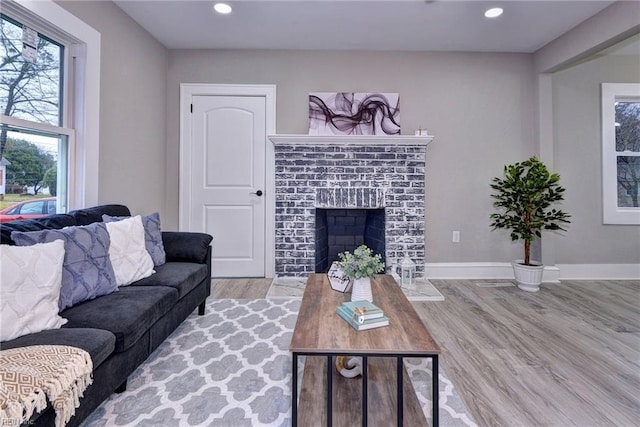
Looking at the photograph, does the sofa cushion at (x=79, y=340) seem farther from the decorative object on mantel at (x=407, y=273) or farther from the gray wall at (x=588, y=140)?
the gray wall at (x=588, y=140)

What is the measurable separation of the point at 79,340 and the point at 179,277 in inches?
33.8

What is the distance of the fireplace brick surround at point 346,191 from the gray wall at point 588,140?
1716 millimetres

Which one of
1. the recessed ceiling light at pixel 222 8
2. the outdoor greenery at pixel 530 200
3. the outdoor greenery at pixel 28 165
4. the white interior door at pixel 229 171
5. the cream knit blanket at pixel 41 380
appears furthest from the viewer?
the white interior door at pixel 229 171

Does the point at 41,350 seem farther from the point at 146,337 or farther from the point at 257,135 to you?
the point at 257,135

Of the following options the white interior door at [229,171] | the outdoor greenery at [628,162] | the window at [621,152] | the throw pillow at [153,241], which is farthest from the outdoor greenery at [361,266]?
the outdoor greenery at [628,162]

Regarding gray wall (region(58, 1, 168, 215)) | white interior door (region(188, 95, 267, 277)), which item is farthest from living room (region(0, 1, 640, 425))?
white interior door (region(188, 95, 267, 277))

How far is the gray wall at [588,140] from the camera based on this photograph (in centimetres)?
362

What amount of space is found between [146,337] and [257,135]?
2480mm

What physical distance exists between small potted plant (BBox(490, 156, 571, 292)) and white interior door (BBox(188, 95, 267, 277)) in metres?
2.65

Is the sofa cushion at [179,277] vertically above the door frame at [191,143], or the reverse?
the door frame at [191,143]

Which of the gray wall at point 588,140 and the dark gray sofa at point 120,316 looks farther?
the gray wall at point 588,140

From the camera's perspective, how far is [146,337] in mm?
1683

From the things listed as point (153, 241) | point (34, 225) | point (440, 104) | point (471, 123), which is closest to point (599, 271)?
point (471, 123)

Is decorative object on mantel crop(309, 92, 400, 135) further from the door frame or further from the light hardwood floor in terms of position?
the light hardwood floor
